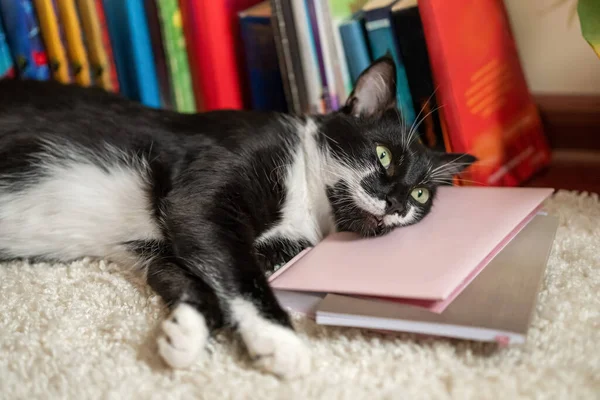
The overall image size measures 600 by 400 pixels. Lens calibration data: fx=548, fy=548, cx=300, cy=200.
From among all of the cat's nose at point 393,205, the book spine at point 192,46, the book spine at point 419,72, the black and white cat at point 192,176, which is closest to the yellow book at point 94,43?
the book spine at point 192,46

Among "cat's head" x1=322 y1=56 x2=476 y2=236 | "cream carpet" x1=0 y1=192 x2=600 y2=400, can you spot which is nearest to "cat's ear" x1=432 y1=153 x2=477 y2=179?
"cat's head" x1=322 y1=56 x2=476 y2=236

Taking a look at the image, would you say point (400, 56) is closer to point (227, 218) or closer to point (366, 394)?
point (227, 218)

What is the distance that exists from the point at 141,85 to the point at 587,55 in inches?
53.6

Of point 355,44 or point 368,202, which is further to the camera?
point 355,44

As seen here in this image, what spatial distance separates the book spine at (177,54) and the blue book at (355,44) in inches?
19.6

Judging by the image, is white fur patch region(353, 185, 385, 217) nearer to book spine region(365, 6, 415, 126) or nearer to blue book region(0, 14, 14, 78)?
book spine region(365, 6, 415, 126)

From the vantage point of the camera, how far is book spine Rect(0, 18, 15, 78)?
61.7 inches

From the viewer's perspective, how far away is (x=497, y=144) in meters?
1.56

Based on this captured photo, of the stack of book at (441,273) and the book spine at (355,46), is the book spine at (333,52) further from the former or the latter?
the stack of book at (441,273)

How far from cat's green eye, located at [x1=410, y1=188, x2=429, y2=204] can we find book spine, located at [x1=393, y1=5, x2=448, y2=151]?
243 millimetres

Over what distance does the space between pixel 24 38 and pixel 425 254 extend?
1.29m

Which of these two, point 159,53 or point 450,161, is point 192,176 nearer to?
point 450,161

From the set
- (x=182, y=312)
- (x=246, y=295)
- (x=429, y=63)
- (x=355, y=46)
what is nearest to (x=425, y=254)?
(x=246, y=295)

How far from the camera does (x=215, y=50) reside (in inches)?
64.8
